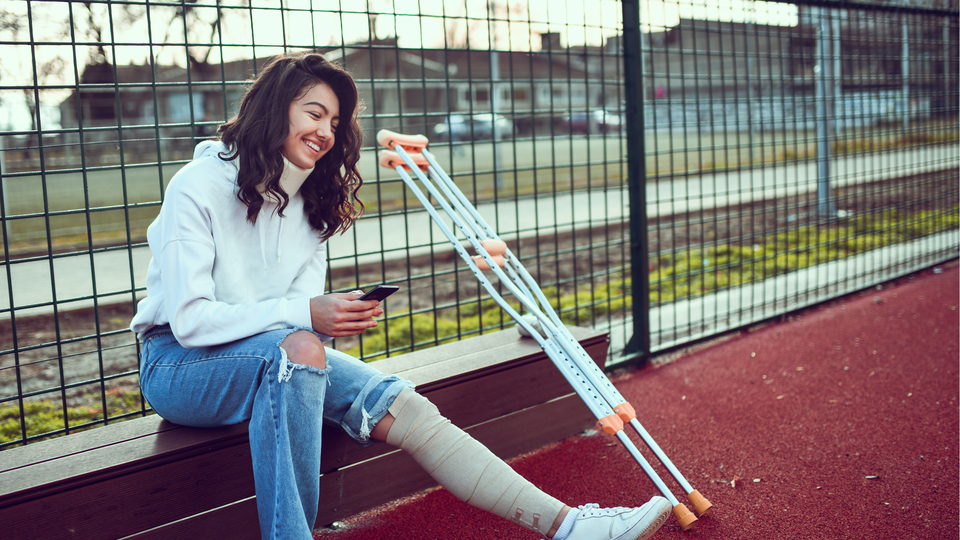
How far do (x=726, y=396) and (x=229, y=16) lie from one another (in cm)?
335

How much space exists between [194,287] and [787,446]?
2332 mm

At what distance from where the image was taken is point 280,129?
202 cm

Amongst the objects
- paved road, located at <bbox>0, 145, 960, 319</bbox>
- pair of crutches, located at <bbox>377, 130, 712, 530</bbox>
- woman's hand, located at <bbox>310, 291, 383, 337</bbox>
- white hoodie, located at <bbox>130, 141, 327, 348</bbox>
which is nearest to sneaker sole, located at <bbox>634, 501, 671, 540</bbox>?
pair of crutches, located at <bbox>377, 130, 712, 530</bbox>

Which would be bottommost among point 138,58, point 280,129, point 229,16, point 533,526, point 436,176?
point 533,526

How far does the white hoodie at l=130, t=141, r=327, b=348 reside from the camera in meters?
1.82

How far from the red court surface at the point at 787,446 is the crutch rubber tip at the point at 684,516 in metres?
0.08

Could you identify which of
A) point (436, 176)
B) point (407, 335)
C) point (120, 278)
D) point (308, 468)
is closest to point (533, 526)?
point (308, 468)

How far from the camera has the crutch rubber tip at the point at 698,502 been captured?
2.23 m

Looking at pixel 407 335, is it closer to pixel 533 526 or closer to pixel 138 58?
pixel 138 58

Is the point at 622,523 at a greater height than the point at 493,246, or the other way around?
the point at 493,246

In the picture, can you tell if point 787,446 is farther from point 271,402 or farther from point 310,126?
point 310,126

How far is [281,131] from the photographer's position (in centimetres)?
202

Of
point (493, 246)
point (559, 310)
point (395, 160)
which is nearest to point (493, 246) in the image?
point (493, 246)

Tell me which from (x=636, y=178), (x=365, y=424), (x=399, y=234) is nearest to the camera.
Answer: (x=365, y=424)
